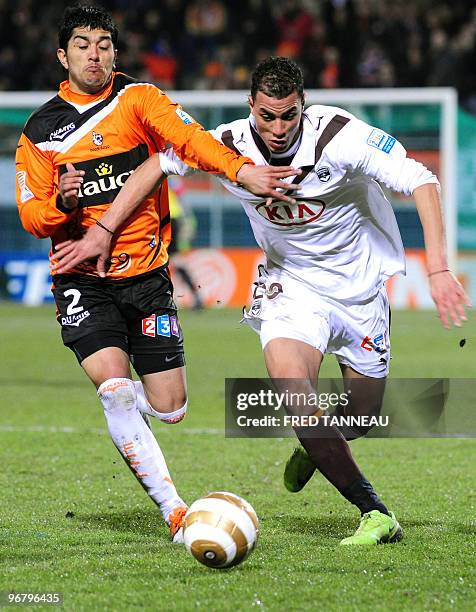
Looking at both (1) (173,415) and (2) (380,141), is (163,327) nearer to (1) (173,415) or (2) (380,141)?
(1) (173,415)

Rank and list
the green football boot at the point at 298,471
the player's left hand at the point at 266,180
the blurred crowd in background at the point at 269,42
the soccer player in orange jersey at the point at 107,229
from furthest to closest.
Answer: the blurred crowd in background at the point at 269,42 → the green football boot at the point at 298,471 → the soccer player in orange jersey at the point at 107,229 → the player's left hand at the point at 266,180

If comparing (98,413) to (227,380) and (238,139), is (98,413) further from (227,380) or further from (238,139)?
(238,139)

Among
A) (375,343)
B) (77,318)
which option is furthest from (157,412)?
(375,343)

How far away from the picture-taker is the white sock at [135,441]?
5531 millimetres

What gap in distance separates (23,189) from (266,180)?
1.38 m

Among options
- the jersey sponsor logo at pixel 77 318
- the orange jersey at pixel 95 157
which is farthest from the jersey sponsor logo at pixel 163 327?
the jersey sponsor logo at pixel 77 318

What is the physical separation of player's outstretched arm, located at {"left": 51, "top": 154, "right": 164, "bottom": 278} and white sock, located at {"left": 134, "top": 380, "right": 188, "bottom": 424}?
0.81 metres

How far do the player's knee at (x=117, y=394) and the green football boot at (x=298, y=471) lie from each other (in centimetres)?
110

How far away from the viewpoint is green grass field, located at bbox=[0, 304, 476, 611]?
4.40 m

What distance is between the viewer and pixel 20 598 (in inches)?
169

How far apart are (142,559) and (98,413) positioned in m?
5.18

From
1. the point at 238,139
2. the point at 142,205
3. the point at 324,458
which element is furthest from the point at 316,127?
the point at 324,458

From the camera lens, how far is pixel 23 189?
18.9 ft

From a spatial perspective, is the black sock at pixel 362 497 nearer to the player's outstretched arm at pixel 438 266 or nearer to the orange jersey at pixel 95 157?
the player's outstretched arm at pixel 438 266
